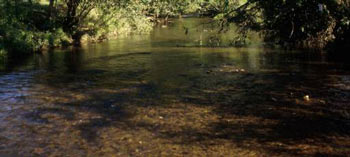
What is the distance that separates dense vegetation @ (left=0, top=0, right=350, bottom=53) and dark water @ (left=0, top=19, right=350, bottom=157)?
2.13m

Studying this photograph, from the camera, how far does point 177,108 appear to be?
44.8ft

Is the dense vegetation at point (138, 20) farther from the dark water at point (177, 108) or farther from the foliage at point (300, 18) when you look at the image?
the dark water at point (177, 108)

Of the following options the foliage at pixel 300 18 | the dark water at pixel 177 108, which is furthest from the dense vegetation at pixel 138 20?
the dark water at pixel 177 108

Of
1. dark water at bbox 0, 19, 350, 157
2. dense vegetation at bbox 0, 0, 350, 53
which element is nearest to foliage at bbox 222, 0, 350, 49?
dense vegetation at bbox 0, 0, 350, 53

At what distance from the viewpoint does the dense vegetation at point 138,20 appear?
1767 centimetres

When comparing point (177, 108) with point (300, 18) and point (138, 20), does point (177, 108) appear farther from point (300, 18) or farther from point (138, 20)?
point (138, 20)

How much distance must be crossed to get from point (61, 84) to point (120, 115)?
22.5 ft

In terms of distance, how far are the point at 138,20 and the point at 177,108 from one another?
28.3 metres

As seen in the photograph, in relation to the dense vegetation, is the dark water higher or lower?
lower

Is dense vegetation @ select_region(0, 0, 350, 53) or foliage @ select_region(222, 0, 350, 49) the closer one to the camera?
foliage @ select_region(222, 0, 350, 49)

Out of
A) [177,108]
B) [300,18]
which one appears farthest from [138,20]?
[177,108]

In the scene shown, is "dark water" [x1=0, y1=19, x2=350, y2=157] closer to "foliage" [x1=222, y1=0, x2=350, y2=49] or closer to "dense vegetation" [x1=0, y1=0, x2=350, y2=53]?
"foliage" [x1=222, y1=0, x2=350, y2=49]

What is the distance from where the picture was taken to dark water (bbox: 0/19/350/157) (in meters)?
10.0

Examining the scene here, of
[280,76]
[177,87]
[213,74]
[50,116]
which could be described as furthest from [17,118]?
[280,76]
